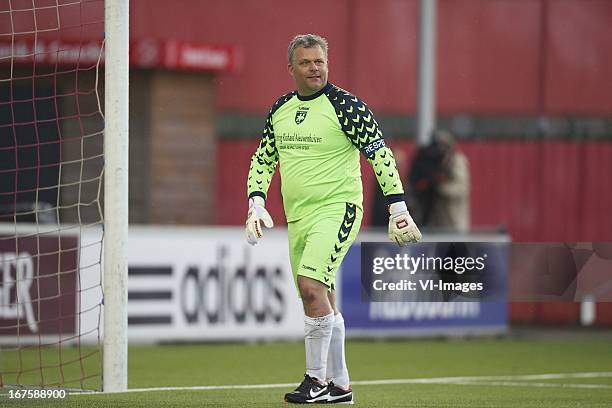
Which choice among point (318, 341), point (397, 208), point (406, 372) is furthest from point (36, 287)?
point (397, 208)

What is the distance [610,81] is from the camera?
2134 centimetres

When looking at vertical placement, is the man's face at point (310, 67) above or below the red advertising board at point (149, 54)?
below

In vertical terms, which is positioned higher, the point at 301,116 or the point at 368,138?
the point at 301,116

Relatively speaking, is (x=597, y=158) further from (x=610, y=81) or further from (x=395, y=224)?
(x=395, y=224)

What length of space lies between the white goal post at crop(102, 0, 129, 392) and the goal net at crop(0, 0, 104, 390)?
241 millimetres

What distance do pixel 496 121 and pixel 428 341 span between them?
5802 mm

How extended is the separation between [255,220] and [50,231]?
4549 mm

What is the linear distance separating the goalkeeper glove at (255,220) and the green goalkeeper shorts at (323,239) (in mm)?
187

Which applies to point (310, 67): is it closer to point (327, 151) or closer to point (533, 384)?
point (327, 151)

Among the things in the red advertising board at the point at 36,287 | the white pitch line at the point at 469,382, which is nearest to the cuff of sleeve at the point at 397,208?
the white pitch line at the point at 469,382

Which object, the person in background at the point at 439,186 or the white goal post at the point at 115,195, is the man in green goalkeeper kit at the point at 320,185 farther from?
the person in background at the point at 439,186

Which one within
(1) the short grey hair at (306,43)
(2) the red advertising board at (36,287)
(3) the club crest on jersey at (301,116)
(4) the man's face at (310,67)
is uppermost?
(1) the short grey hair at (306,43)

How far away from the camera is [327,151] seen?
8812 millimetres

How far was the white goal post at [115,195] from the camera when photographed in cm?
968
